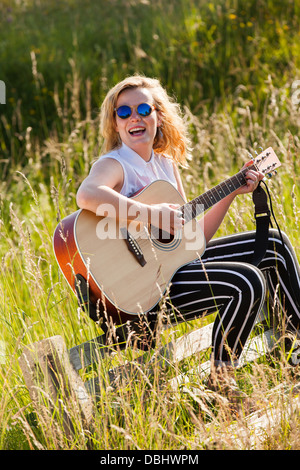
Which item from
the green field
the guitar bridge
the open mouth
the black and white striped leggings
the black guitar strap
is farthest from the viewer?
the green field

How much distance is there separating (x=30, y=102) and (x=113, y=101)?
3.69 meters

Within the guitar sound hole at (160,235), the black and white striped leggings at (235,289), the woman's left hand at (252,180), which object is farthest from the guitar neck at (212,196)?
the black and white striped leggings at (235,289)

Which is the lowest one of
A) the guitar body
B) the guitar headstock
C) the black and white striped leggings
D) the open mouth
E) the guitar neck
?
the black and white striped leggings

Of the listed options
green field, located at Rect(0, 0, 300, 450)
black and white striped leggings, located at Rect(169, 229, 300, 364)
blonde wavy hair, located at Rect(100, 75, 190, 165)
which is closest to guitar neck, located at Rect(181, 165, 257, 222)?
black and white striped leggings, located at Rect(169, 229, 300, 364)

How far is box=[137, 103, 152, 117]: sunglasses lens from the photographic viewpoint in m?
2.74

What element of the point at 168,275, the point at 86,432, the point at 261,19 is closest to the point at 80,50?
the point at 261,19

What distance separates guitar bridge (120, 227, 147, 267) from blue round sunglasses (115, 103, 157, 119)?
1.89 feet

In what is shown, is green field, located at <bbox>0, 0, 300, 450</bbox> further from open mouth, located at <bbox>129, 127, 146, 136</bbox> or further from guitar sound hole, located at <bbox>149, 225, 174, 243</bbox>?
open mouth, located at <bbox>129, 127, 146, 136</bbox>

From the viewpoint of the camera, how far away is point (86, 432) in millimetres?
2090

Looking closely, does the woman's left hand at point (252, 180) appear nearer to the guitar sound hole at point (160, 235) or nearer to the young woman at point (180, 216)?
the young woman at point (180, 216)

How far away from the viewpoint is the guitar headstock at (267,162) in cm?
282

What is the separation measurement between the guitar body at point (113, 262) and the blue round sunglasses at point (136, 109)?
16.0 inches
